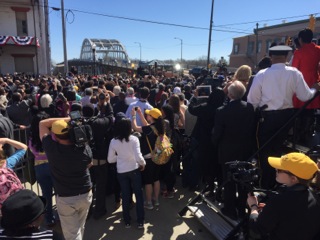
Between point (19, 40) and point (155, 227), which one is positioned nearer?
point (155, 227)

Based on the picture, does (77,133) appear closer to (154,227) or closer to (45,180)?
(45,180)

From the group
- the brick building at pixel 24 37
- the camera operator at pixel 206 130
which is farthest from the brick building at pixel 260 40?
the camera operator at pixel 206 130

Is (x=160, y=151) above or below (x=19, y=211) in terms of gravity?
below

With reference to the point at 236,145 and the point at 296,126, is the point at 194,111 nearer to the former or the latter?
the point at 236,145

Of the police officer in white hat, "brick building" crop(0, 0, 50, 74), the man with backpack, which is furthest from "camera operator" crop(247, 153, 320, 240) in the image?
"brick building" crop(0, 0, 50, 74)

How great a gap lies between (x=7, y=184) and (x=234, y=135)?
2702 mm

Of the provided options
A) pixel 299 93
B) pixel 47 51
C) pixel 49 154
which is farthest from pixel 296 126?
pixel 47 51

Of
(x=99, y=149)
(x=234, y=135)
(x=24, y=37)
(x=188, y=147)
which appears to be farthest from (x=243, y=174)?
(x=24, y=37)

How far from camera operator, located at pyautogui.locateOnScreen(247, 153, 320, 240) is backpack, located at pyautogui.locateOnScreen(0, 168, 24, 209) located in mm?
2388

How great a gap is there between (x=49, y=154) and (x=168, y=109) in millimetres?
2320

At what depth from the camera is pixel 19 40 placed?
26.7 m

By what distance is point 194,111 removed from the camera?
4461mm

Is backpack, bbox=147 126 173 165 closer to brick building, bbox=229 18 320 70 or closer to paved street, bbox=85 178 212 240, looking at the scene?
paved street, bbox=85 178 212 240

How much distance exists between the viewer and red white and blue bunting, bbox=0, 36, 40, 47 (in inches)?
1032
